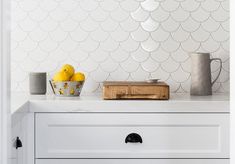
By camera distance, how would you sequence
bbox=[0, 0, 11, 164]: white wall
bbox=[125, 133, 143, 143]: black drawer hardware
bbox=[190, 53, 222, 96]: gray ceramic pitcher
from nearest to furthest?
1. bbox=[0, 0, 11, 164]: white wall
2. bbox=[125, 133, 143, 143]: black drawer hardware
3. bbox=[190, 53, 222, 96]: gray ceramic pitcher

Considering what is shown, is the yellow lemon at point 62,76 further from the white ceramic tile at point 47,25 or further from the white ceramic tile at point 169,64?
the white ceramic tile at point 169,64

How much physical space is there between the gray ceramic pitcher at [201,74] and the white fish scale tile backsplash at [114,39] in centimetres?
18

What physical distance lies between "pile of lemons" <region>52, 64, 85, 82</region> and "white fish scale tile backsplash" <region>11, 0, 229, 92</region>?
238 mm

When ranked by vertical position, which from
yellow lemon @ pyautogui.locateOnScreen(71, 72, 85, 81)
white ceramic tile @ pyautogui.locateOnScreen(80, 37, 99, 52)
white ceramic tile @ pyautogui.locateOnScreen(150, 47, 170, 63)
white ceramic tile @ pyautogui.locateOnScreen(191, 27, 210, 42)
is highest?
white ceramic tile @ pyautogui.locateOnScreen(191, 27, 210, 42)

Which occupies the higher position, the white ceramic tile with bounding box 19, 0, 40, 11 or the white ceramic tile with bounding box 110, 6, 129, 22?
the white ceramic tile with bounding box 19, 0, 40, 11

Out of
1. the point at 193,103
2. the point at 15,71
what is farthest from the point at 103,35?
the point at 193,103

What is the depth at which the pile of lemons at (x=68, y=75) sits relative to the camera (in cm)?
280

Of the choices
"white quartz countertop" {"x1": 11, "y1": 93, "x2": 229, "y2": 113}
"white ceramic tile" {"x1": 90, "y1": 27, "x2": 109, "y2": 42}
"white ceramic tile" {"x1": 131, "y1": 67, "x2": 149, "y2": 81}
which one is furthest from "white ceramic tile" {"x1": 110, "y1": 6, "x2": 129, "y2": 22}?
"white quartz countertop" {"x1": 11, "y1": 93, "x2": 229, "y2": 113}

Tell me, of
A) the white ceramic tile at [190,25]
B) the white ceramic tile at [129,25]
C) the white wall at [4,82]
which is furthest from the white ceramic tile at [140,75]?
the white wall at [4,82]

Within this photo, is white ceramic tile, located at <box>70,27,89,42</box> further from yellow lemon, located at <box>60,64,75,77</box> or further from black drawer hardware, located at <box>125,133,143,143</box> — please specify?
black drawer hardware, located at <box>125,133,143,143</box>

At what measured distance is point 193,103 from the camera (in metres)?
2.61

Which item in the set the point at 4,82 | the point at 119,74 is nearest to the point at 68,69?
the point at 119,74

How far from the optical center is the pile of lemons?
280 cm

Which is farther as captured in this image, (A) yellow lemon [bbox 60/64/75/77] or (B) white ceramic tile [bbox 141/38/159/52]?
(B) white ceramic tile [bbox 141/38/159/52]
